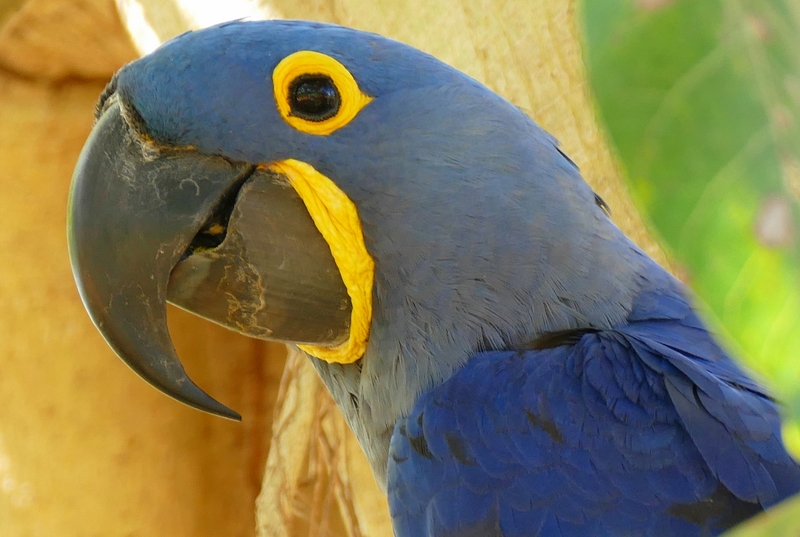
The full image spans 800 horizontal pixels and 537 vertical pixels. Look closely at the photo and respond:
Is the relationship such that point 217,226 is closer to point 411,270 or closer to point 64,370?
point 411,270

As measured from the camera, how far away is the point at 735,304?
0.22m

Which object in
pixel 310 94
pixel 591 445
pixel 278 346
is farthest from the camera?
pixel 278 346

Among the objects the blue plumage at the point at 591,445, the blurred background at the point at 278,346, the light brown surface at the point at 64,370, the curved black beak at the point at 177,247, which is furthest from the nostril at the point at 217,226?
the light brown surface at the point at 64,370

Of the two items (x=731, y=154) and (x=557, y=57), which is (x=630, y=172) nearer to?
(x=731, y=154)

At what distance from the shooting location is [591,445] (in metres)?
0.86

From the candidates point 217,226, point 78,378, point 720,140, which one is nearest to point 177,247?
point 217,226

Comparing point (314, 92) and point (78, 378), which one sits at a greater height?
point (314, 92)

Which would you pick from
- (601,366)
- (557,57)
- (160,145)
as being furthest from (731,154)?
(557,57)

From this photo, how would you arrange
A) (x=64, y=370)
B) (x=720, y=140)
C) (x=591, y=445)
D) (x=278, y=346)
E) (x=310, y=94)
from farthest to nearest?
(x=278, y=346) < (x=64, y=370) < (x=310, y=94) < (x=591, y=445) < (x=720, y=140)

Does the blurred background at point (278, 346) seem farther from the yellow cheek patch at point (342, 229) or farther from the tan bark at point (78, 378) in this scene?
the yellow cheek patch at point (342, 229)

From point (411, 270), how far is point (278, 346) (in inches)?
84.7

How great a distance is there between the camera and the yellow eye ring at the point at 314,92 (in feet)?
3.14

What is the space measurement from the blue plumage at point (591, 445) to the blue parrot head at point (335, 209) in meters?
0.07

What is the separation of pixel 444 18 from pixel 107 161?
90 cm
